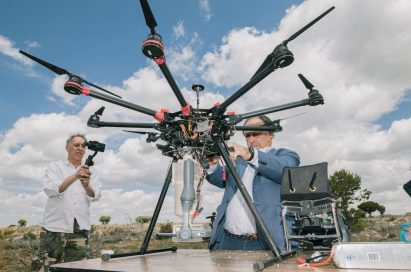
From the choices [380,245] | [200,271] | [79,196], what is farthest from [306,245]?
[79,196]

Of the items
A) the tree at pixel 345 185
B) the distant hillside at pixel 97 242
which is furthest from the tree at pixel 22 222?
the tree at pixel 345 185

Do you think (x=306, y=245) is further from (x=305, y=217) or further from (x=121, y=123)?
(x=121, y=123)

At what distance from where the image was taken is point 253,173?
466 cm

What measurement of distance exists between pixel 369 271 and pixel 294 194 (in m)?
1.50

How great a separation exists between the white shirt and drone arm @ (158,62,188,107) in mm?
3608

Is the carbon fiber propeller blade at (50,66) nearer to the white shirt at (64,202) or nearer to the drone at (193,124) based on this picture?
the drone at (193,124)

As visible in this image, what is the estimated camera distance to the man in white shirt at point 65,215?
18.0 ft

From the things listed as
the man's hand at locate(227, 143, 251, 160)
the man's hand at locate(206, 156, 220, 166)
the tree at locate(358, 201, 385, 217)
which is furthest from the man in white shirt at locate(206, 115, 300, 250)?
the tree at locate(358, 201, 385, 217)

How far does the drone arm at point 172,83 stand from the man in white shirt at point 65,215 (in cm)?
313

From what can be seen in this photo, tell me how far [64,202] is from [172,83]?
396cm

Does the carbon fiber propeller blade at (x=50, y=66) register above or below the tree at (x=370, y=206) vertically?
below

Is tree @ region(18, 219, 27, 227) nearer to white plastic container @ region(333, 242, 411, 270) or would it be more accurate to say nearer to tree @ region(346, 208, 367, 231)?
tree @ region(346, 208, 367, 231)

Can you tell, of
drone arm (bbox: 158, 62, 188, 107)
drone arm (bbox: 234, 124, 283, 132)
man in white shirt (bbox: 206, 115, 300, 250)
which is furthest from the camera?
man in white shirt (bbox: 206, 115, 300, 250)

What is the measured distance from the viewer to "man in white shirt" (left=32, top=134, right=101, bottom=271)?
18.0 ft
